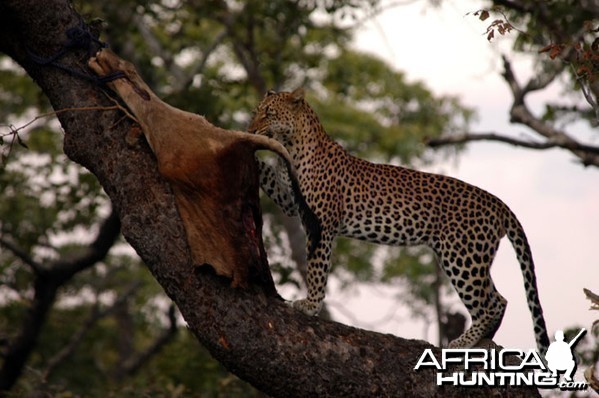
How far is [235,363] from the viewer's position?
5.64m

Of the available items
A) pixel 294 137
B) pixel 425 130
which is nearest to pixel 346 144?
pixel 425 130

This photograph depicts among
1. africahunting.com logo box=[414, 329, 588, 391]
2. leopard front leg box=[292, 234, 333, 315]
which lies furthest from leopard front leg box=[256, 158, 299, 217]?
africahunting.com logo box=[414, 329, 588, 391]

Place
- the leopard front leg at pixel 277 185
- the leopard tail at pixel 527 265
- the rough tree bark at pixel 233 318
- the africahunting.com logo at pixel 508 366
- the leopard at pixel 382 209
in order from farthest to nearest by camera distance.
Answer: the leopard tail at pixel 527 265 < the leopard front leg at pixel 277 185 < the leopard at pixel 382 209 < the africahunting.com logo at pixel 508 366 < the rough tree bark at pixel 233 318

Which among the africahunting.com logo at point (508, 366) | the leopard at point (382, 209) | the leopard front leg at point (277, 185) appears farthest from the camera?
the leopard front leg at point (277, 185)

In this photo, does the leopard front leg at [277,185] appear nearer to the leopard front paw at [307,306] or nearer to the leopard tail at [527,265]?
the leopard front paw at [307,306]

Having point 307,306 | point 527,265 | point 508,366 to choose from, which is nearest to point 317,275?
point 307,306

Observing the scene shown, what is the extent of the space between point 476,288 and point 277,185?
4.62ft

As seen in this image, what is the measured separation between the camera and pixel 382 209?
597 cm

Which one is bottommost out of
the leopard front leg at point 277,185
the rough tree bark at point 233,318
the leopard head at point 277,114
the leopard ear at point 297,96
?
the rough tree bark at point 233,318

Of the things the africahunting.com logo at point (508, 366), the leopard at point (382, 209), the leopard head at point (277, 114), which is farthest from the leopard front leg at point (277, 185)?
the africahunting.com logo at point (508, 366)

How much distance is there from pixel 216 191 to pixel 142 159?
653 mm

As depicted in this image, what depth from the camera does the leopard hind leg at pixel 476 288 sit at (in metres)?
5.96

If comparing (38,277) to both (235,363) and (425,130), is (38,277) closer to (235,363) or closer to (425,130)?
(235,363)

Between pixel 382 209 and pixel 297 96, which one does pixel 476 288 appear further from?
pixel 297 96
